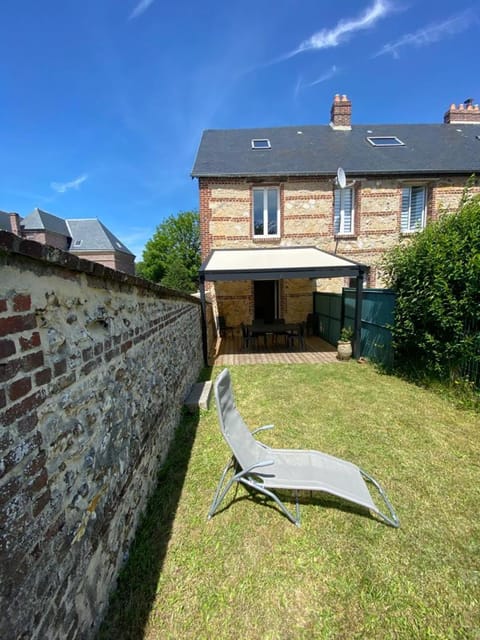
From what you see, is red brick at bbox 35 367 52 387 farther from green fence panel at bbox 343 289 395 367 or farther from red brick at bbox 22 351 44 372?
green fence panel at bbox 343 289 395 367

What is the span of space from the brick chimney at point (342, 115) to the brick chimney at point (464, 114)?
659cm

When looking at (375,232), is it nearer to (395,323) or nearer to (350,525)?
(395,323)

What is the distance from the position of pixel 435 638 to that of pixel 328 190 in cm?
1395

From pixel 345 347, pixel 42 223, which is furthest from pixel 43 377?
pixel 42 223

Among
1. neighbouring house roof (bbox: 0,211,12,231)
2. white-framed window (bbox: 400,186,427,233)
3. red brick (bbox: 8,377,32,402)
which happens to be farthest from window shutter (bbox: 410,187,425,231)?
neighbouring house roof (bbox: 0,211,12,231)

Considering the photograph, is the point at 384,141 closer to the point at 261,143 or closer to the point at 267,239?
the point at 261,143

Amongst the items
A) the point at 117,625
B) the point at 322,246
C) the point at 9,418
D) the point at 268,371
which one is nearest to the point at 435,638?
the point at 117,625

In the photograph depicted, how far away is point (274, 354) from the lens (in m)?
10.2

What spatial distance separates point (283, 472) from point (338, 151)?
51.5ft

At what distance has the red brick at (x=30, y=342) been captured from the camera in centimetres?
138

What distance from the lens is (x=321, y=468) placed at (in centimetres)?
335

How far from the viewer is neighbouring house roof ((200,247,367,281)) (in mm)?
8508

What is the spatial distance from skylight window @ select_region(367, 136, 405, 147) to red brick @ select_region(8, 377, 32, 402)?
18234 mm

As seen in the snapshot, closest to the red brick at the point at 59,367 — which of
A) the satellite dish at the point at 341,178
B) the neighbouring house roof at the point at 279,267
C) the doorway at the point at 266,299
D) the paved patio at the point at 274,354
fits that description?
the neighbouring house roof at the point at 279,267
